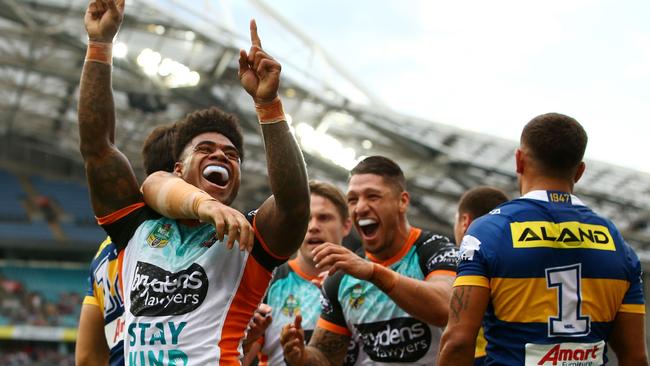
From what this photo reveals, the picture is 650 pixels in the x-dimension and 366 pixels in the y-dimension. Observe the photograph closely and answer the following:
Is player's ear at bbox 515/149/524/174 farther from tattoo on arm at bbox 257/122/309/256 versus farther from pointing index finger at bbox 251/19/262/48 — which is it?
pointing index finger at bbox 251/19/262/48

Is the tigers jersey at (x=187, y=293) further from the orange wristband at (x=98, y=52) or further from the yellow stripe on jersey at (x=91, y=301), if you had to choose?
the yellow stripe on jersey at (x=91, y=301)

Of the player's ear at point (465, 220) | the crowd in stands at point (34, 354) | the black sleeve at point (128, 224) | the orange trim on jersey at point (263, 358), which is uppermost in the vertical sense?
the player's ear at point (465, 220)

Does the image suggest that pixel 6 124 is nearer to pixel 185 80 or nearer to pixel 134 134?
pixel 134 134

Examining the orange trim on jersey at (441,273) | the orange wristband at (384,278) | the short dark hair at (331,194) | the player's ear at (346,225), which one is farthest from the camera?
the player's ear at (346,225)

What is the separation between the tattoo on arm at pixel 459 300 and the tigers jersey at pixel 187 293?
2.34 ft

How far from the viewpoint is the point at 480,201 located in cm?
516

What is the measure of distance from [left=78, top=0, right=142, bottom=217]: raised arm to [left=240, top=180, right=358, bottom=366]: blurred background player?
2.61 metres

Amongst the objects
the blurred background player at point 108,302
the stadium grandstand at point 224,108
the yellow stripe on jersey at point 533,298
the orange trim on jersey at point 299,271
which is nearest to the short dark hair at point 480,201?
the orange trim on jersey at point 299,271

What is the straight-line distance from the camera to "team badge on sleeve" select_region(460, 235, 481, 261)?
124 inches

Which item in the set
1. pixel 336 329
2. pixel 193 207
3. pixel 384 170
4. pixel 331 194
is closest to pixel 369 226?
pixel 384 170

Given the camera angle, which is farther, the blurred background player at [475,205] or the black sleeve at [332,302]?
the blurred background player at [475,205]

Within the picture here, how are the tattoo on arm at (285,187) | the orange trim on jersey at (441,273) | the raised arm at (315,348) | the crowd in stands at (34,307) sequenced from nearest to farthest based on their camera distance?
the tattoo on arm at (285,187) < the raised arm at (315,348) < the orange trim on jersey at (441,273) < the crowd in stands at (34,307)

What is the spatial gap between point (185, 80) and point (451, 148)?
24.4 feet

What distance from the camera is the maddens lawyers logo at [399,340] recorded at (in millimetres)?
4418
